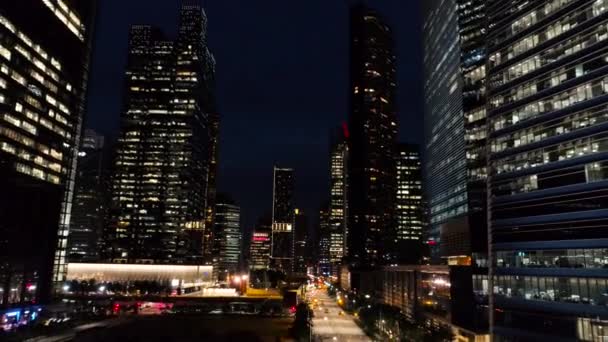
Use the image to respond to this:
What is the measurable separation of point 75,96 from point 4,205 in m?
39.7

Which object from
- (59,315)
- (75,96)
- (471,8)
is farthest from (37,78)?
(471,8)

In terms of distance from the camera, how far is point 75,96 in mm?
123188

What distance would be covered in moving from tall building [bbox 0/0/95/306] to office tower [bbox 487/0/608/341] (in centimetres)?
9135

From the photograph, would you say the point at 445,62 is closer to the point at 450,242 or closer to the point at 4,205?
the point at 450,242

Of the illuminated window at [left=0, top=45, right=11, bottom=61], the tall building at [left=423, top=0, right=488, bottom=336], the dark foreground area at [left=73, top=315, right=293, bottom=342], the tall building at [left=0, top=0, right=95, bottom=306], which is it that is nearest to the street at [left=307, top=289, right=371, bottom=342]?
the dark foreground area at [left=73, top=315, right=293, bottom=342]

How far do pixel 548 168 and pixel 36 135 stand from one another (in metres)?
104

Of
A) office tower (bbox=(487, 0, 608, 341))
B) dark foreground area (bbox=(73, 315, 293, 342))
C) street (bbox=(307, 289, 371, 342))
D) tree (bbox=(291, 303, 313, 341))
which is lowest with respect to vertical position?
street (bbox=(307, 289, 371, 342))

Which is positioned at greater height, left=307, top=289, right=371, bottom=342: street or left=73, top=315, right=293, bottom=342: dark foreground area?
left=73, top=315, right=293, bottom=342: dark foreground area

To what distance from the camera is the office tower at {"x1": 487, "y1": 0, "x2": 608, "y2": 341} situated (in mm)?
68562

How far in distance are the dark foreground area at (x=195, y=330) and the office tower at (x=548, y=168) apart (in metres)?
42.7

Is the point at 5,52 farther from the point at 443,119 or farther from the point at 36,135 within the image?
the point at 443,119

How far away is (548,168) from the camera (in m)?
77.8

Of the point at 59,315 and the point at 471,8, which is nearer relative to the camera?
the point at 59,315

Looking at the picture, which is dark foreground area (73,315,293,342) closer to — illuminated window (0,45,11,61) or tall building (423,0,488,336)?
tall building (423,0,488,336)
